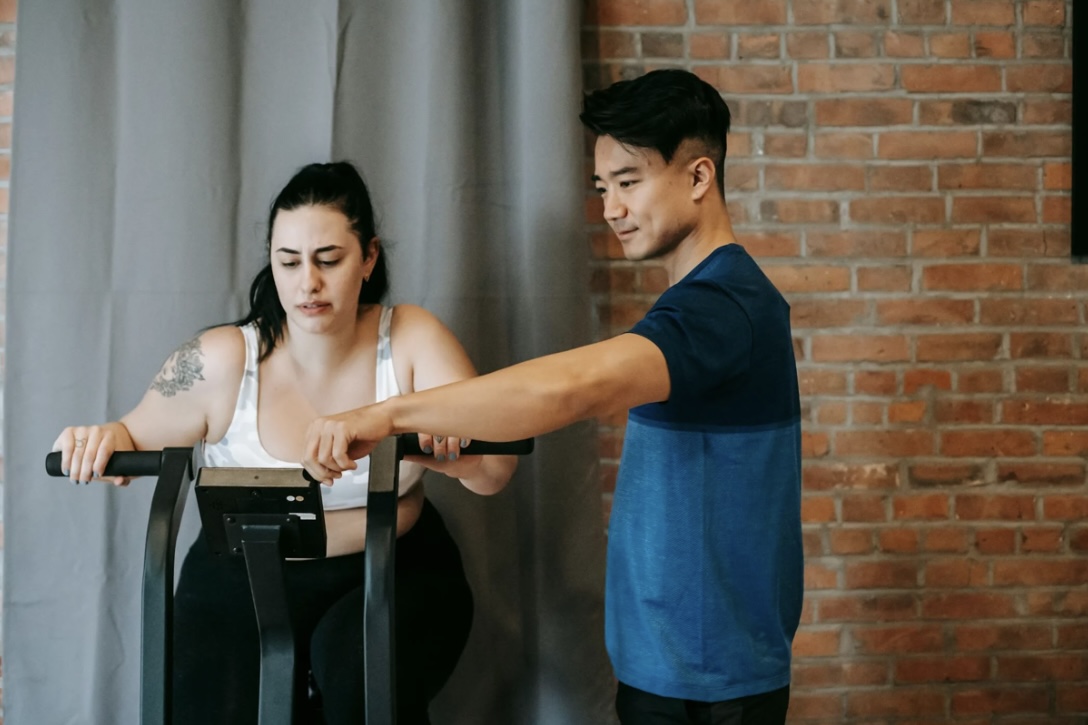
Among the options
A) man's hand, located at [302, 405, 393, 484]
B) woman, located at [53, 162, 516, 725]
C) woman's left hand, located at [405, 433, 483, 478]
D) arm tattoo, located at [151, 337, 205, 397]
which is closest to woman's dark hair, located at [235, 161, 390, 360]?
woman, located at [53, 162, 516, 725]

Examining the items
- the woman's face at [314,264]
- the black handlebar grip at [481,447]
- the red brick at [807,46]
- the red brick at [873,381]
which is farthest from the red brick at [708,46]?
the black handlebar grip at [481,447]

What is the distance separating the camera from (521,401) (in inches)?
40.0

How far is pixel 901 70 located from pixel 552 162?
863mm

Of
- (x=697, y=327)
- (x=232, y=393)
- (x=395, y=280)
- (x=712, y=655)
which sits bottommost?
(x=712, y=655)

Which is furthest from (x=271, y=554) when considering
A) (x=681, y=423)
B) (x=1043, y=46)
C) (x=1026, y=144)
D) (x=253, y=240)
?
(x=1043, y=46)

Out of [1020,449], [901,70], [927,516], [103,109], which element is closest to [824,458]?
[927,516]

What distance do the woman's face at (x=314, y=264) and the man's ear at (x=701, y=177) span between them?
686 millimetres

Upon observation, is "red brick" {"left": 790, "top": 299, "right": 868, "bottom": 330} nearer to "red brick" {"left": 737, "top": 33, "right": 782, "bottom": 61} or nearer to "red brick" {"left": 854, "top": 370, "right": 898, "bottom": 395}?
"red brick" {"left": 854, "top": 370, "right": 898, "bottom": 395}

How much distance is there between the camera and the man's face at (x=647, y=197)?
123cm

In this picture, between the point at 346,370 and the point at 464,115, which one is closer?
the point at 346,370

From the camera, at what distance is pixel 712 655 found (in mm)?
1148

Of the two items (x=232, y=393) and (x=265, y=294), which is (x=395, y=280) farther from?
(x=232, y=393)

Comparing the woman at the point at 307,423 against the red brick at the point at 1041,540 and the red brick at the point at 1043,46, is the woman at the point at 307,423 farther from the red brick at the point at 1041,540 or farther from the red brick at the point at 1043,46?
the red brick at the point at 1043,46

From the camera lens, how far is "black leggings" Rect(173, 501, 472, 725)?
1343 millimetres
